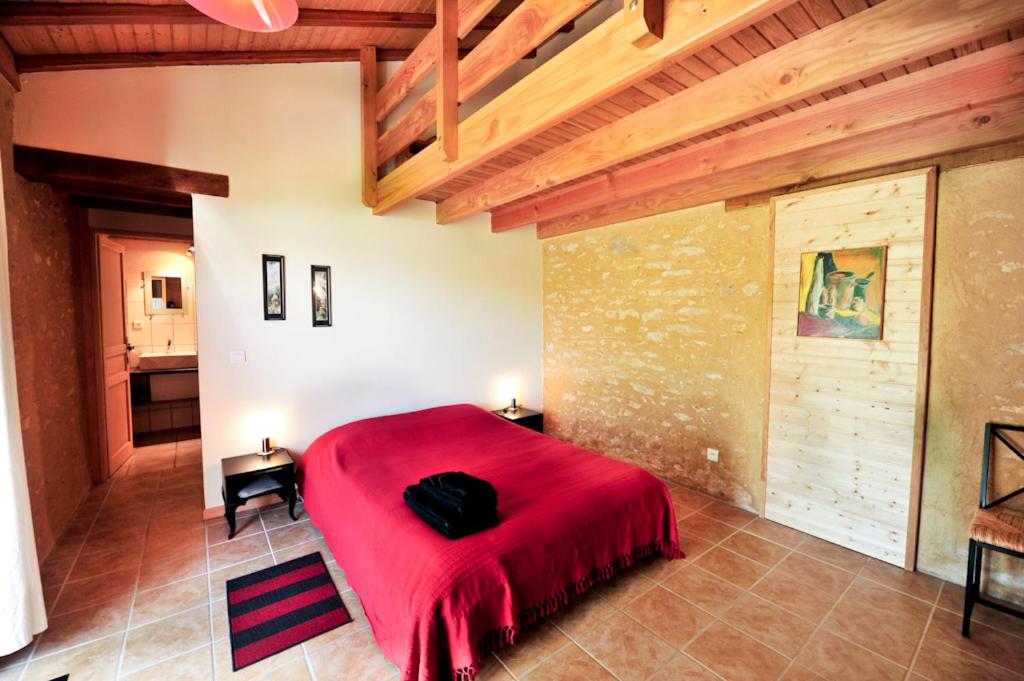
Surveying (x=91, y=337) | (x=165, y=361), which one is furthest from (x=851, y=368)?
(x=165, y=361)

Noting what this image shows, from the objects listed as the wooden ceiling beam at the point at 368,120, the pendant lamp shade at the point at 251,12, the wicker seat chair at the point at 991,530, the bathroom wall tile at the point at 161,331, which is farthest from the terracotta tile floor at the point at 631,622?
the bathroom wall tile at the point at 161,331

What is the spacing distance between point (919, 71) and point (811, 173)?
878mm

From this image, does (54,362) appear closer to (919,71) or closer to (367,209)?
(367,209)

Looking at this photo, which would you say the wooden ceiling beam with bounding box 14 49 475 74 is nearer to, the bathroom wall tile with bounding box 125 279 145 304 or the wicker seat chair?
the bathroom wall tile with bounding box 125 279 145 304

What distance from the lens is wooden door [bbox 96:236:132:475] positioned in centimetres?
370

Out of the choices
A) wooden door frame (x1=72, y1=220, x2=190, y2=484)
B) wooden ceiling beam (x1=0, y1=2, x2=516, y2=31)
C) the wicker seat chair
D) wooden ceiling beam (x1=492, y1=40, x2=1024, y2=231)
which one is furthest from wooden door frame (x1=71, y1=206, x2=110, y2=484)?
the wicker seat chair

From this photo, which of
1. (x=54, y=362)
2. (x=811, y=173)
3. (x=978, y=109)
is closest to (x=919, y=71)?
(x=978, y=109)

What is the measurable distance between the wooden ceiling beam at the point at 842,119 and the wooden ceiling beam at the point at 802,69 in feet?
1.52

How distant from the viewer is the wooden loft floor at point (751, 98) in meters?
1.36

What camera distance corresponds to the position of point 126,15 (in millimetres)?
2221

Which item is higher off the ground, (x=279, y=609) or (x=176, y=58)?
(x=176, y=58)

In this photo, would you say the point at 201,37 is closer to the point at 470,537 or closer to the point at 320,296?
the point at 320,296

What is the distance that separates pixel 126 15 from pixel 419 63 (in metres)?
1.54

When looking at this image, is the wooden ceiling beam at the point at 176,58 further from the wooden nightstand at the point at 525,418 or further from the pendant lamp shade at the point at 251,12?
the wooden nightstand at the point at 525,418
